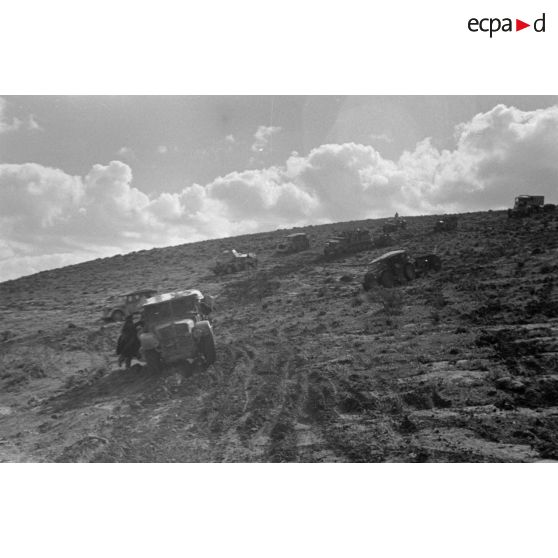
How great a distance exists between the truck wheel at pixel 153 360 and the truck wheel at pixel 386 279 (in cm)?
1098

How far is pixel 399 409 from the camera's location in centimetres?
881

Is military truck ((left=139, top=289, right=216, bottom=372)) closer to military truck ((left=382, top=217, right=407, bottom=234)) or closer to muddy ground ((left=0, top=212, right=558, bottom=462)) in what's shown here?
muddy ground ((left=0, top=212, right=558, bottom=462))

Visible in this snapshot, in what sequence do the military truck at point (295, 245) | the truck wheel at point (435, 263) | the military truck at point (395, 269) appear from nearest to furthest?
the military truck at point (395, 269), the truck wheel at point (435, 263), the military truck at point (295, 245)

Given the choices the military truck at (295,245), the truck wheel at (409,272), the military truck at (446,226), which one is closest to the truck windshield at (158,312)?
the truck wheel at (409,272)

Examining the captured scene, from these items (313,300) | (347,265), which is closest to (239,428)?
(313,300)

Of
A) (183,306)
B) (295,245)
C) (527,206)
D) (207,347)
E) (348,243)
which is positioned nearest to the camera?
(207,347)

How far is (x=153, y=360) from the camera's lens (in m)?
12.7

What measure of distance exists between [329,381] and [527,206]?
28163mm

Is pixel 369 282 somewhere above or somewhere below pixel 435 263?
below

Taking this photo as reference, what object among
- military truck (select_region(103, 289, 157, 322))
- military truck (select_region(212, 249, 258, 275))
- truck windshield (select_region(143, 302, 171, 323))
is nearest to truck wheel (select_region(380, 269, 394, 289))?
truck windshield (select_region(143, 302, 171, 323))

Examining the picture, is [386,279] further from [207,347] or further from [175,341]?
[175,341]

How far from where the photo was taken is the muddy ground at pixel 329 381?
7.99 metres

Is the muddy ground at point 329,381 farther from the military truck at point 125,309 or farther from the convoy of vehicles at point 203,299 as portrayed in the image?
the military truck at point 125,309

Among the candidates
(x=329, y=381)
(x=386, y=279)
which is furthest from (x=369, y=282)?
(x=329, y=381)
